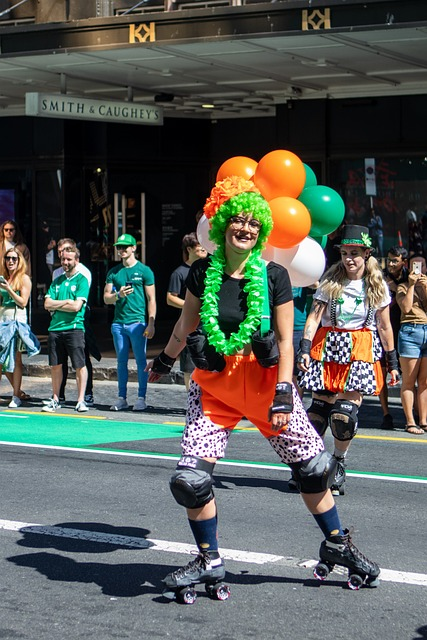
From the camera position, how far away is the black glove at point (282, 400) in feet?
18.0

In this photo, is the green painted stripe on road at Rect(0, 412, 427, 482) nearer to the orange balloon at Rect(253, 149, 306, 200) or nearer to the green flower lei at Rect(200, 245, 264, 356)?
the orange balloon at Rect(253, 149, 306, 200)

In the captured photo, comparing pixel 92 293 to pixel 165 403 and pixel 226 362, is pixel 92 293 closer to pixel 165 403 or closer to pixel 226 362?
pixel 165 403

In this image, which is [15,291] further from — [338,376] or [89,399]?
[338,376]

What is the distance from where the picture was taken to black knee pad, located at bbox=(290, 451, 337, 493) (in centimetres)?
561

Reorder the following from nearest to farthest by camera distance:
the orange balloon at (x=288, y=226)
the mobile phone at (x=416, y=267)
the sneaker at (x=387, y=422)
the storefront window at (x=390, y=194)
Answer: the orange balloon at (x=288, y=226), the mobile phone at (x=416, y=267), the sneaker at (x=387, y=422), the storefront window at (x=390, y=194)

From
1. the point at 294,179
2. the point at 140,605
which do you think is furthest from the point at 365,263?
the point at 140,605

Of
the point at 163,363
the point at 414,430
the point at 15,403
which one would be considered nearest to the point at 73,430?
the point at 15,403

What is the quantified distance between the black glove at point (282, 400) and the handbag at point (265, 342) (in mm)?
152

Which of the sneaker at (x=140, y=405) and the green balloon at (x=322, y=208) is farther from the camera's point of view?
→ the sneaker at (x=140, y=405)

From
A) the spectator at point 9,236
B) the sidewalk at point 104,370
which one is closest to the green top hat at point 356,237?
the spectator at point 9,236

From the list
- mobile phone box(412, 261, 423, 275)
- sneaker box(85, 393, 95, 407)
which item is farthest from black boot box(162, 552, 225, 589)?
sneaker box(85, 393, 95, 407)

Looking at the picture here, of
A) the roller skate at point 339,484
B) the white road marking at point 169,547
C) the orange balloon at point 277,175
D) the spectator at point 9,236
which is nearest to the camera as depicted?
the white road marking at point 169,547

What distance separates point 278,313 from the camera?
5723 mm

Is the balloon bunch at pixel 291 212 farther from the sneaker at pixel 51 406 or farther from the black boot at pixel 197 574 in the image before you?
the sneaker at pixel 51 406
